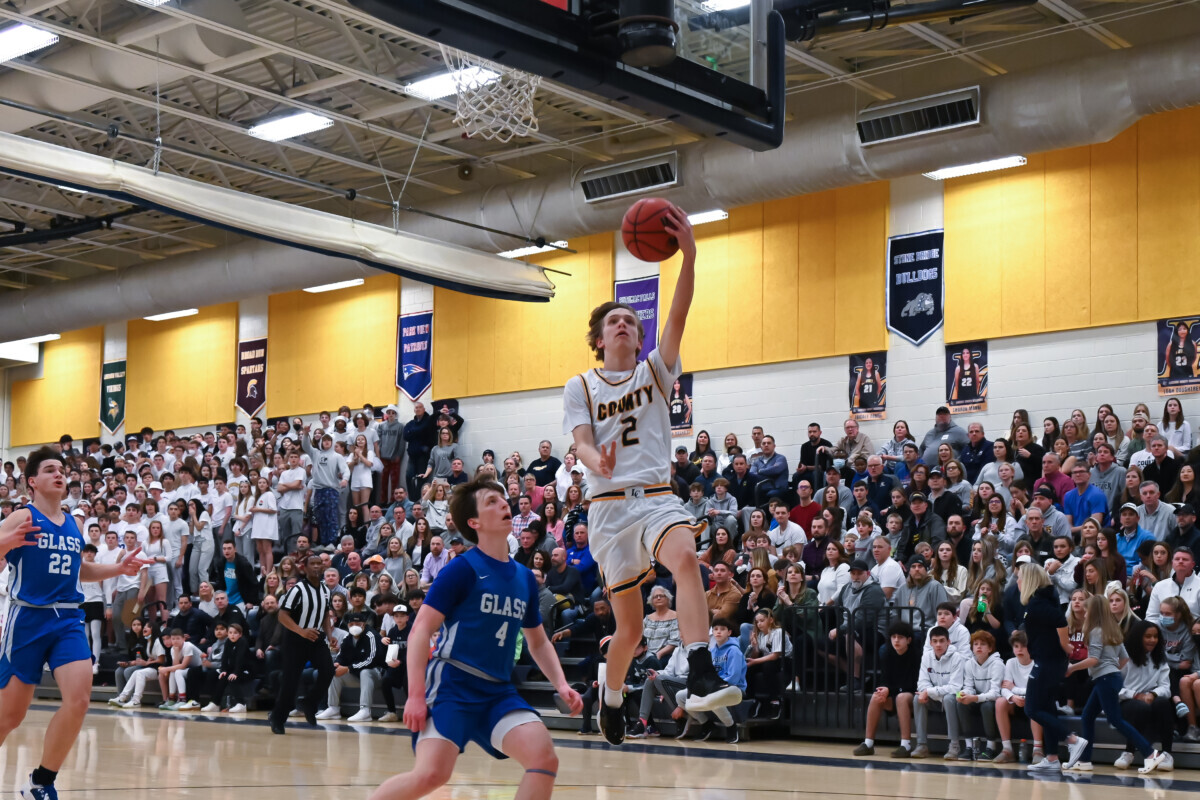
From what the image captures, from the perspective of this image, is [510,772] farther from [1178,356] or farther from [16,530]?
[1178,356]

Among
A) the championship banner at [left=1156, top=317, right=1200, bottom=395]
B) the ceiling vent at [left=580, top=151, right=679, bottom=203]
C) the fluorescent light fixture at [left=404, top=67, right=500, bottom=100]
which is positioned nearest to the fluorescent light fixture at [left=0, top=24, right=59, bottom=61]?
the fluorescent light fixture at [left=404, top=67, right=500, bottom=100]

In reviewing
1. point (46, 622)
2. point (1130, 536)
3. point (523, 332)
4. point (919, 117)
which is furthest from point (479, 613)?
point (523, 332)

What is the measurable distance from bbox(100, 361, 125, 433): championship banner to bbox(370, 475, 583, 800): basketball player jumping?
26.2m

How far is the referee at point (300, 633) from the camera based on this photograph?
13.5 metres

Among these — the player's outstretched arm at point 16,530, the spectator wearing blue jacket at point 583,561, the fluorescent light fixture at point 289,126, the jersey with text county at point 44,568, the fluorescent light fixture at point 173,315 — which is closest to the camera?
the player's outstretched arm at point 16,530

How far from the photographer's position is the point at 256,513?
1977 cm

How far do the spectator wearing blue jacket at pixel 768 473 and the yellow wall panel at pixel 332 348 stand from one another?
9664 mm

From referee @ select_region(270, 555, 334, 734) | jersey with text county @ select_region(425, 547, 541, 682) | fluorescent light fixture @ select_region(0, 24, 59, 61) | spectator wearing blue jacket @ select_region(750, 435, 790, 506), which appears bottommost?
referee @ select_region(270, 555, 334, 734)

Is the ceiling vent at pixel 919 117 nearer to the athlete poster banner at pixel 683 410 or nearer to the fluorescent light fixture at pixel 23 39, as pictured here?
the athlete poster banner at pixel 683 410

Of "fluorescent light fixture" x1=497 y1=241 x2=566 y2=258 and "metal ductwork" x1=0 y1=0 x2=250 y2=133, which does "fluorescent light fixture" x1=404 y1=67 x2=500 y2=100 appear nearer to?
"metal ductwork" x1=0 y1=0 x2=250 y2=133

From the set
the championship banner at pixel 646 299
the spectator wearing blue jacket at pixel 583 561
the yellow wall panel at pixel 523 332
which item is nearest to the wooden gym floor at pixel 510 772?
the spectator wearing blue jacket at pixel 583 561

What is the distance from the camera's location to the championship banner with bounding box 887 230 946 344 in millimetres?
18625

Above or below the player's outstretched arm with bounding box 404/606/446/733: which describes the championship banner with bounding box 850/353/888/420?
above

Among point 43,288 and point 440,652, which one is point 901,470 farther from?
point 43,288
